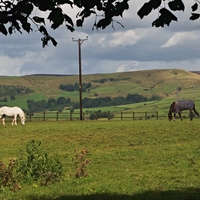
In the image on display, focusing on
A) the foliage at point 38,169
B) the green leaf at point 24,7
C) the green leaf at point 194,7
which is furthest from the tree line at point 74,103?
the green leaf at point 24,7

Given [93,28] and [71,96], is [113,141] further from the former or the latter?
[71,96]

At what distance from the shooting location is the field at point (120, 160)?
1268cm

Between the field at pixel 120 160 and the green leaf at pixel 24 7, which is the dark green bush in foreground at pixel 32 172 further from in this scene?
the green leaf at pixel 24 7

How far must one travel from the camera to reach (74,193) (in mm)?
12656

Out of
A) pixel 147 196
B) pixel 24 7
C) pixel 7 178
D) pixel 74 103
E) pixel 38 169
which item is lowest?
pixel 147 196

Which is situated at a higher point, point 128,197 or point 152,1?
point 152,1

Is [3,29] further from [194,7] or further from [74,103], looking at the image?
[74,103]

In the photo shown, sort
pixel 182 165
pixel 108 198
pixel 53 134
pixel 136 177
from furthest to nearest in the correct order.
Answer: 1. pixel 53 134
2. pixel 182 165
3. pixel 136 177
4. pixel 108 198

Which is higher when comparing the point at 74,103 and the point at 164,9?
the point at 74,103

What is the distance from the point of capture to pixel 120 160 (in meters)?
21.8

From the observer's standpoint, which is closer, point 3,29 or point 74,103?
point 3,29

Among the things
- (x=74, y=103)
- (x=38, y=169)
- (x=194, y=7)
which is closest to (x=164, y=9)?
(x=194, y=7)

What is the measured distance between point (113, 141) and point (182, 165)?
12.4 metres

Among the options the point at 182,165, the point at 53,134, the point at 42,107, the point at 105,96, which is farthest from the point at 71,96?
the point at 182,165
